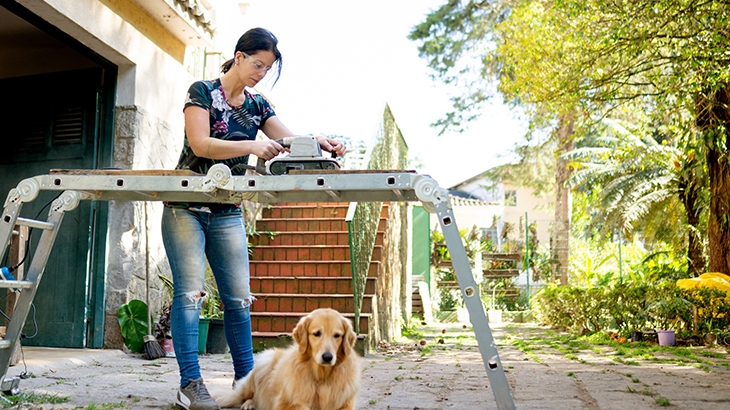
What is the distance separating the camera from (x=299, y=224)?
9.89m

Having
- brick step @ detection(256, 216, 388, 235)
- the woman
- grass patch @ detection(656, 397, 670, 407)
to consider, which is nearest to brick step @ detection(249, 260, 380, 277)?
brick step @ detection(256, 216, 388, 235)

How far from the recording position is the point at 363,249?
27.5 ft

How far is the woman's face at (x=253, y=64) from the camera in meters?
3.64

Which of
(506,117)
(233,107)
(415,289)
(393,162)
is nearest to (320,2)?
(506,117)

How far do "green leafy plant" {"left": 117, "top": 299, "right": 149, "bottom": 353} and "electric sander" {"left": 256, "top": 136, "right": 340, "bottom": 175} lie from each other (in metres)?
4.24

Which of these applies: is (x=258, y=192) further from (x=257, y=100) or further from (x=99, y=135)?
(x=99, y=135)

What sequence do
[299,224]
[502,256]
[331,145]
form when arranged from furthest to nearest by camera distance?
[502,256] → [299,224] → [331,145]

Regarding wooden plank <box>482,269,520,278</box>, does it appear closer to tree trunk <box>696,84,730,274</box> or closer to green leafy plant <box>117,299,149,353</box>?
tree trunk <box>696,84,730,274</box>

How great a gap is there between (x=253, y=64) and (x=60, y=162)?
4336 millimetres

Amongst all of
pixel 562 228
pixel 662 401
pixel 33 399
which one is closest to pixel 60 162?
pixel 33 399

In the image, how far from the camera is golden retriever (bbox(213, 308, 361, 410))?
3.17m

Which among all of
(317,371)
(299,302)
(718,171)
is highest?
(718,171)

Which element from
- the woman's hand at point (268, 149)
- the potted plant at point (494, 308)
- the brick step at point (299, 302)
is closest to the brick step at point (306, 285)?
the brick step at point (299, 302)

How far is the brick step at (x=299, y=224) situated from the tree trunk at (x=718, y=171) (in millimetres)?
5158
